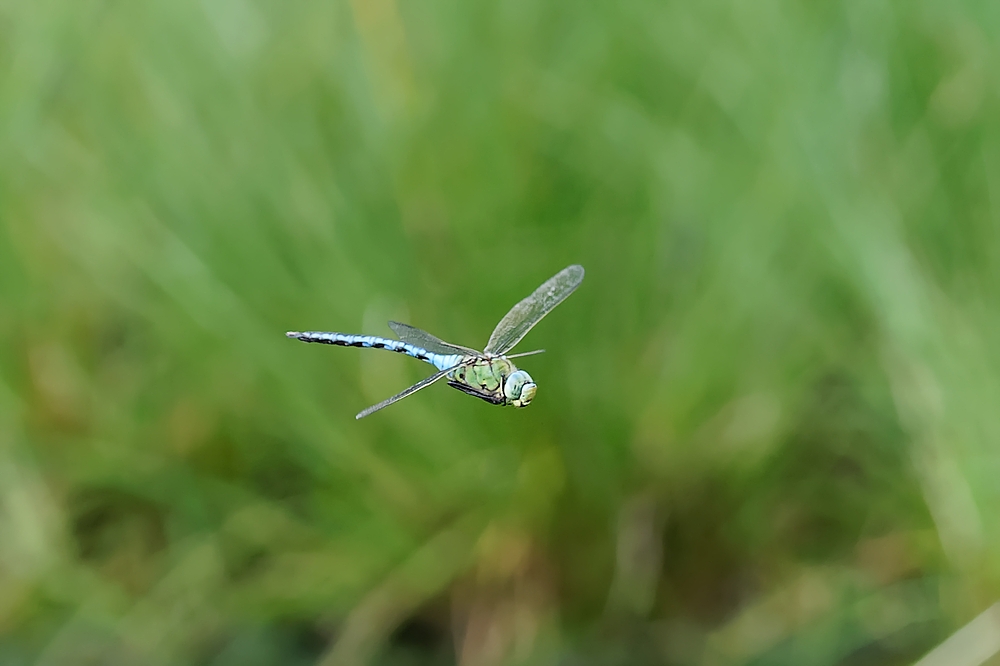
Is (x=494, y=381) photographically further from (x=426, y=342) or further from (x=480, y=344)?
(x=480, y=344)

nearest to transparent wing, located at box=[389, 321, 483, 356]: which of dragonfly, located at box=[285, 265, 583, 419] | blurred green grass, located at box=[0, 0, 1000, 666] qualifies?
dragonfly, located at box=[285, 265, 583, 419]

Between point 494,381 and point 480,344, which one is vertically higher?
point 480,344

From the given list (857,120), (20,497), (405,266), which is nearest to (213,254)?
(405,266)

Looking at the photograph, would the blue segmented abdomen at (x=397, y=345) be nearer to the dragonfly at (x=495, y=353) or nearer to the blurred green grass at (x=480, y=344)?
the dragonfly at (x=495, y=353)

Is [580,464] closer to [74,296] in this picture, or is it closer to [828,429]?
[828,429]

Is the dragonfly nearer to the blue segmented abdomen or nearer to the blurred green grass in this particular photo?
the blue segmented abdomen

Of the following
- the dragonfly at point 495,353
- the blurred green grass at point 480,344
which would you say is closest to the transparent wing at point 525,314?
the dragonfly at point 495,353

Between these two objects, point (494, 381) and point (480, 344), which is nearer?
point (494, 381)

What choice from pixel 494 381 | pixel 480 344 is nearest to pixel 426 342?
pixel 494 381
